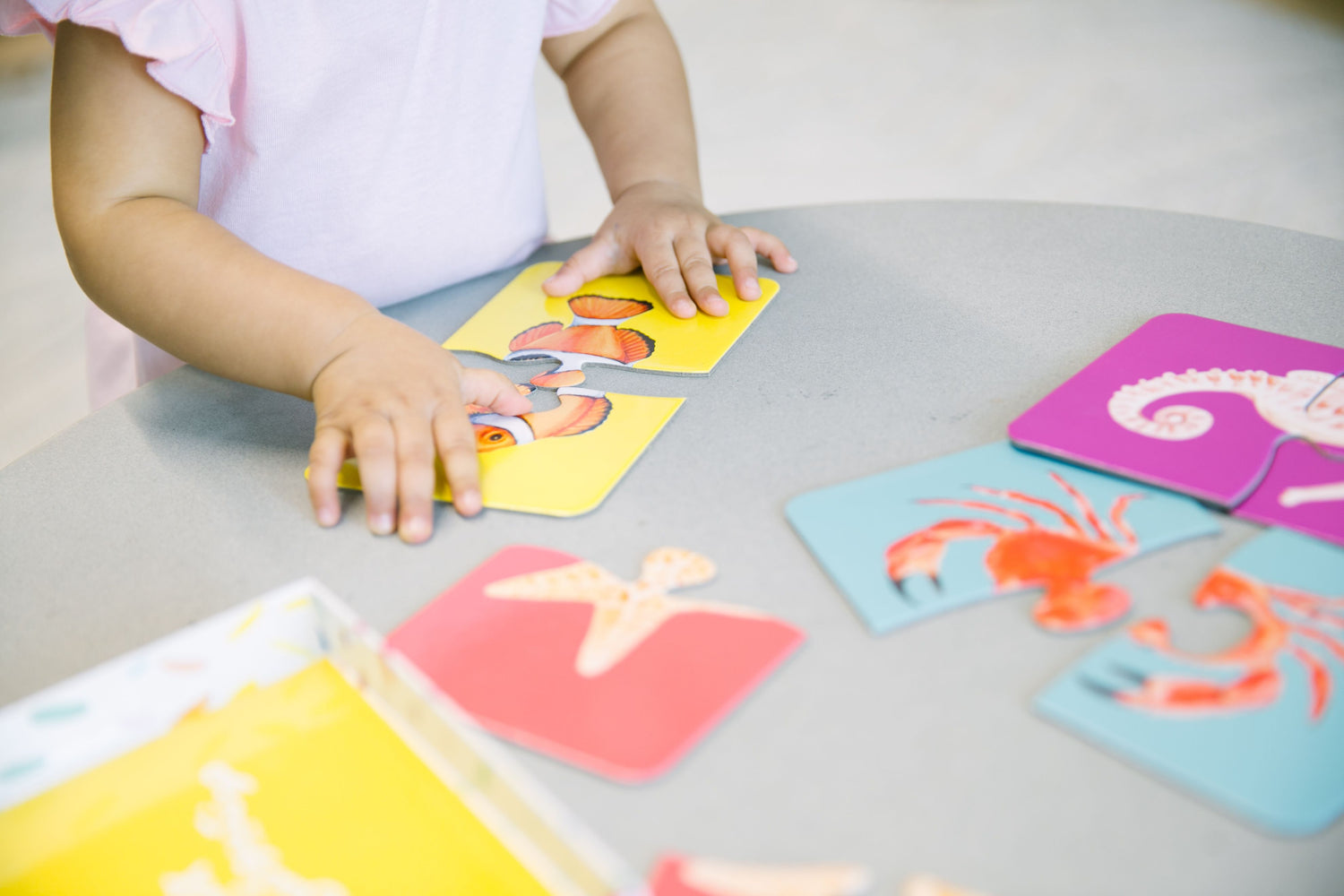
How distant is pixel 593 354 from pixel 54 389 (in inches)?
63.7

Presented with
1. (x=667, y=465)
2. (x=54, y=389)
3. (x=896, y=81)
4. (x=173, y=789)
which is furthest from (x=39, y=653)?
(x=896, y=81)

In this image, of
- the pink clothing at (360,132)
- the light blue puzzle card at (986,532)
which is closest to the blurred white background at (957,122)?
the pink clothing at (360,132)

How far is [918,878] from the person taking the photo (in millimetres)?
348

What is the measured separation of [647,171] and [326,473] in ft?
1.56

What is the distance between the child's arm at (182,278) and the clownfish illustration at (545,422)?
0.4 inches

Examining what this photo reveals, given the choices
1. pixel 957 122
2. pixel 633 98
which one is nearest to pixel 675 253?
pixel 633 98

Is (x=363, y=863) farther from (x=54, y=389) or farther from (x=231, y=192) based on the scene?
(x=54, y=389)

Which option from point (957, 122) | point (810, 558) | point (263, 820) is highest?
point (810, 558)

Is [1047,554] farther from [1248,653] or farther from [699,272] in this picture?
[699,272]

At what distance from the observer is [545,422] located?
0.63 metres

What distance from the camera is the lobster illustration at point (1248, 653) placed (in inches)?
15.4

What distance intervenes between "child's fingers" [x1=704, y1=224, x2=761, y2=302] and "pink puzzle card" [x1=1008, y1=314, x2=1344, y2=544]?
0.24 metres

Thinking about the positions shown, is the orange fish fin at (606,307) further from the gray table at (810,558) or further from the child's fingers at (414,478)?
the child's fingers at (414,478)

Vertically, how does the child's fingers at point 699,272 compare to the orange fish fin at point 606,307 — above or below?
above
